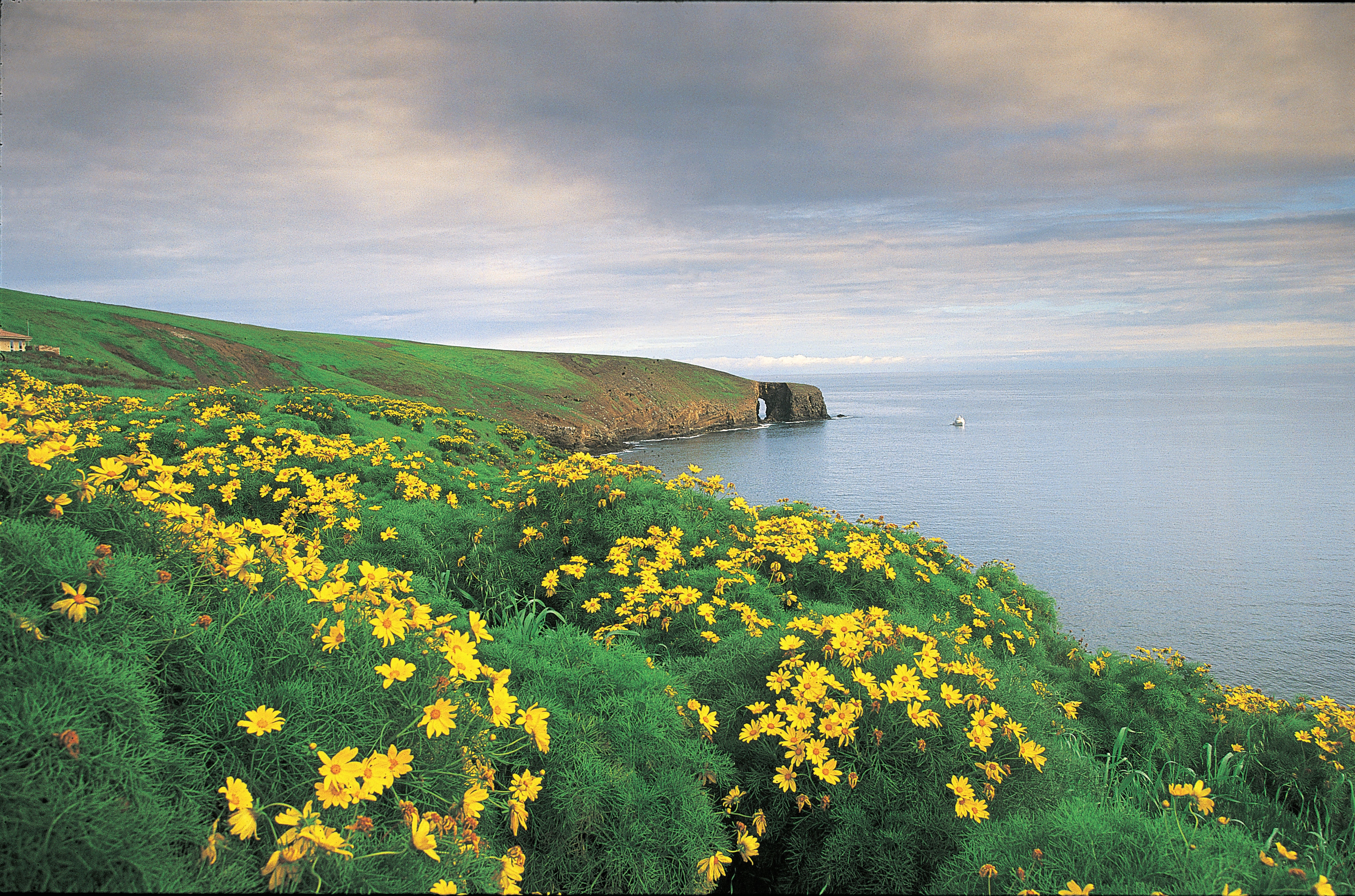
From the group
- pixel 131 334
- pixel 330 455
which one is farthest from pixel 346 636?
pixel 131 334

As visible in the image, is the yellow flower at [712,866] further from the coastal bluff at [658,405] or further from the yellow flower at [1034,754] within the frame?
the coastal bluff at [658,405]

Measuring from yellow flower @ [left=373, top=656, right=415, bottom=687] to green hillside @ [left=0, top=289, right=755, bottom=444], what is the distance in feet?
72.2

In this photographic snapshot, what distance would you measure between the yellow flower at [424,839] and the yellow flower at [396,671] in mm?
624

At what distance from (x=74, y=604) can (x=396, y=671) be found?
51.4 inches

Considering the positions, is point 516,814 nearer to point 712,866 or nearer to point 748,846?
point 712,866

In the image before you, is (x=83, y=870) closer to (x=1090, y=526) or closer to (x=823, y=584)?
(x=823, y=584)

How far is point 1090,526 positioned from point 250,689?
47179 millimetres

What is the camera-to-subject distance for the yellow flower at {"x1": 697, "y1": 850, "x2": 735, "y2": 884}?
3.51m

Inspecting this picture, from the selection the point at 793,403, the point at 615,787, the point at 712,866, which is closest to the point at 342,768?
the point at 615,787

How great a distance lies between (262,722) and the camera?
2.76 metres

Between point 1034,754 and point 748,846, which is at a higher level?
point 1034,754

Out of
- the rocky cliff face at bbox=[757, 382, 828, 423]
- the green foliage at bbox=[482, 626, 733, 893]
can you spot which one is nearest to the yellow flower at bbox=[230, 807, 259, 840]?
the green foliage at bbox=[482, 626, 733, 893]

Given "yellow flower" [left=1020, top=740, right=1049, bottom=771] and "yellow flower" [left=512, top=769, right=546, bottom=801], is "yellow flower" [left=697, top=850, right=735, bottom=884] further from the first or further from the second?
"yellow flower" [left=1020, top=740, right=1049, bottom=771]

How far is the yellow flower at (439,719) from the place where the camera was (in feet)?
9.60
